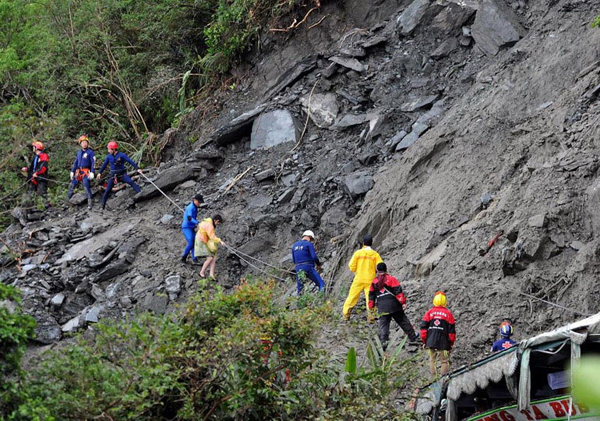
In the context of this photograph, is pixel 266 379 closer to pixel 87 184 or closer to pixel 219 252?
pixel 219 252

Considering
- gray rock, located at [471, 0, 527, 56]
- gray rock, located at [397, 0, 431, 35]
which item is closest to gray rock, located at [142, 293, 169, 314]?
gray rock, located at [397, 0, 431, 35]

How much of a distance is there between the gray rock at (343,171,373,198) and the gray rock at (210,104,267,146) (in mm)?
3773

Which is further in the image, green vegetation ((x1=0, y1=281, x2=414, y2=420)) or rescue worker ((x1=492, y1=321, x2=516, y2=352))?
rescue worker ((x1=492, y1=321, x2=516, y2=352))

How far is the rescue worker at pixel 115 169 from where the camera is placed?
19127mm

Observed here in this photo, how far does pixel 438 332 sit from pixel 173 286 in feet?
24.0

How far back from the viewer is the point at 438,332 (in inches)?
416

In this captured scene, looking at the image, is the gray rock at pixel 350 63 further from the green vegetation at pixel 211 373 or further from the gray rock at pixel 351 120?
the green vegetation at pixel 211 373

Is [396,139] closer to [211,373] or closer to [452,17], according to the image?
[452,17]

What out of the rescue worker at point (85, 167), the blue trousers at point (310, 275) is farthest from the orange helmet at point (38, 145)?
the blue trousers at point (310, 275)

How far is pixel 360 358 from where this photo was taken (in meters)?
11.8

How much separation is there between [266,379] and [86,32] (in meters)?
18.0

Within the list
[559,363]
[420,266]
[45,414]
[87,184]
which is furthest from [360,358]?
[87,184]

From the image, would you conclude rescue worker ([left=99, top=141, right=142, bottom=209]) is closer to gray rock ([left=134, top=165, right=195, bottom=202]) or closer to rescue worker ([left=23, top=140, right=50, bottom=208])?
gray rock ([left=134, top=165, right=195, bottom=202])

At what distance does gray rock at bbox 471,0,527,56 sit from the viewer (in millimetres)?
18172
